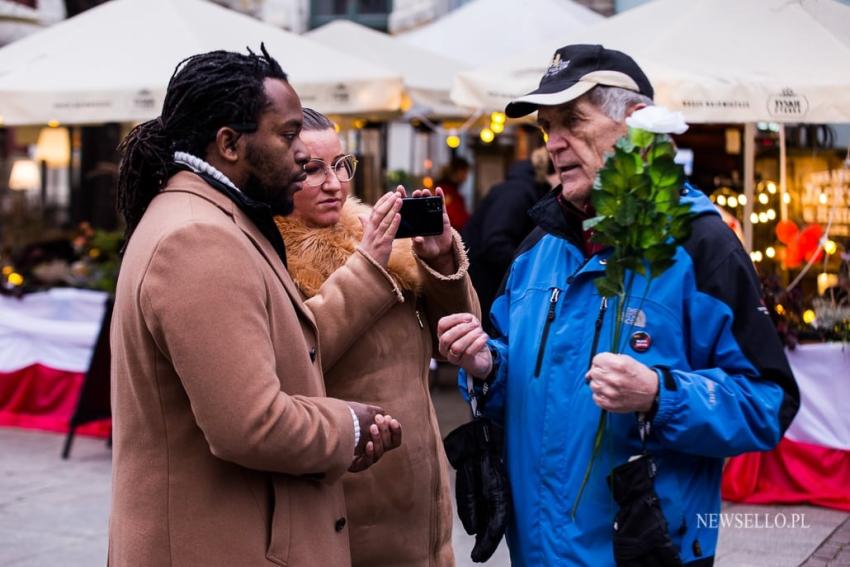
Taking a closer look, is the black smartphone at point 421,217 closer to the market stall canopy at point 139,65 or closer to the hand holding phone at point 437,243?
the hand holding phone at point 437,243

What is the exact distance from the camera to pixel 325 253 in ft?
10.2

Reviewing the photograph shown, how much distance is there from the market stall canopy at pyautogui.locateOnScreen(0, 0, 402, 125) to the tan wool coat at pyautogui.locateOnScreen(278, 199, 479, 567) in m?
4.74

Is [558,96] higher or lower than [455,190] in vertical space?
higher

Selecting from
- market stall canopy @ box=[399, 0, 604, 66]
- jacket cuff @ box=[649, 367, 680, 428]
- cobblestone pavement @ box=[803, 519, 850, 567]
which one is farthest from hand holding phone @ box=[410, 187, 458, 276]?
market stall canopy @ box=[399, 0, 604, 66]

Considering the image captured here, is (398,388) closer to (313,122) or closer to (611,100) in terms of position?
(313,122)

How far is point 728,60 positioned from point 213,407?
5113mm

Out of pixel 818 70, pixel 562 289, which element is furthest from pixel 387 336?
pixel 818 70

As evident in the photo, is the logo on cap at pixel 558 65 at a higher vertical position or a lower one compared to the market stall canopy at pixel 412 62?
higher

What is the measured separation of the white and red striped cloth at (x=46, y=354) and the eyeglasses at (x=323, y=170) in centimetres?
522

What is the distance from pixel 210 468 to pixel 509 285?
3.21ft

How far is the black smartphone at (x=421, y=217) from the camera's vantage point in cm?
293

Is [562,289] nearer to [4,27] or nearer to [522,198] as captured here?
[522,198]

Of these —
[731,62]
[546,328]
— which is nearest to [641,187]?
[546,328]

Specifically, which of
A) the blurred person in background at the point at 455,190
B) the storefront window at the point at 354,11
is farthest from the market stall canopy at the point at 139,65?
the storefront window at the point at 354,11
